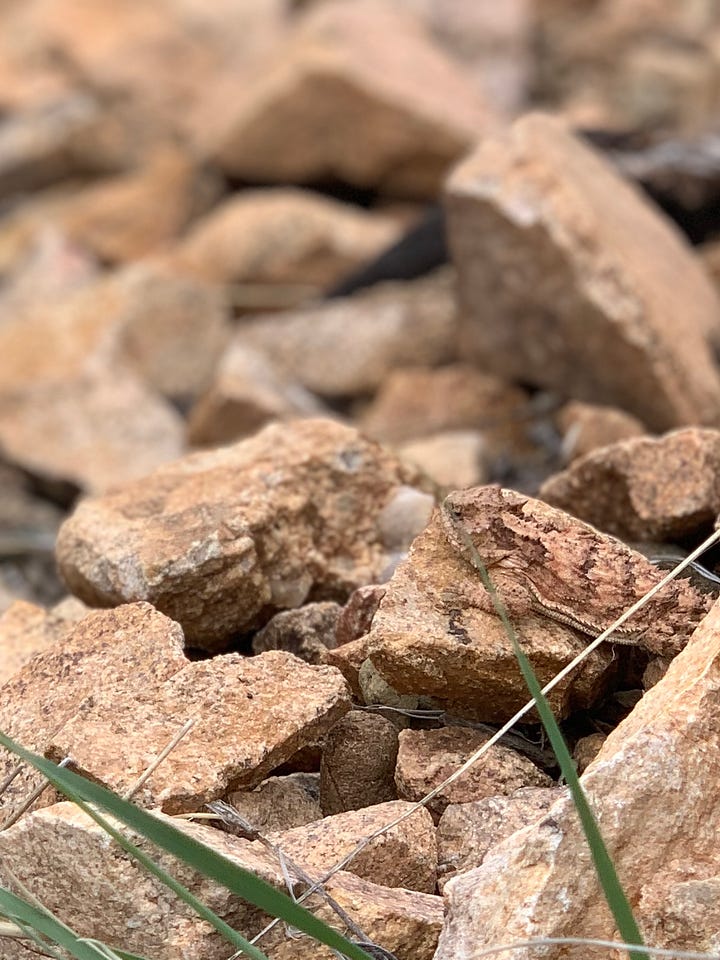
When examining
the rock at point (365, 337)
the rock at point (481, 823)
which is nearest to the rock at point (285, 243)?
the rock at point (365, 337)

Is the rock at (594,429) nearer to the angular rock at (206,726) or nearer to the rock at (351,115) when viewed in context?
the angular rock at (206,726)

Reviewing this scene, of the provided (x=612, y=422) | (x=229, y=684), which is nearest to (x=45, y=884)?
(x=229, y=684)

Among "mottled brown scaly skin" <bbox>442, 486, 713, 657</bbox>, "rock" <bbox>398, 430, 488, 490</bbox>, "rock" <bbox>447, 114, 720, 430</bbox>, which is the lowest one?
"rock" <bbox>398, 430, 488, 490</bbox>

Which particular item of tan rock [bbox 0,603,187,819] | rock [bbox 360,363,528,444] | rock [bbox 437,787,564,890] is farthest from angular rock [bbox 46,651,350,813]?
rock [bbox 360,363,528,444]

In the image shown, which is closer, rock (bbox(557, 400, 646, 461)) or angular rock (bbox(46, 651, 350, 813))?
angular rock (bbox(46, 651, 350, 813))

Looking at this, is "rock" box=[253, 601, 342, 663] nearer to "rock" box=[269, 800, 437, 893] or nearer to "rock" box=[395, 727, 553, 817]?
"rock" box=[395, 727, 553, 817]

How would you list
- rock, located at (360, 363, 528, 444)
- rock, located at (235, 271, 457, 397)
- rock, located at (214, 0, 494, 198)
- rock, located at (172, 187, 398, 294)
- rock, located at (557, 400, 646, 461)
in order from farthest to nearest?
rock, located at (214, 0, 494, 198) → rock, located at (172, 187, 398, 294) → rock, located at (235, 271, 457, 397) → rock, located at (360, 363, 528, 444) → rock, located at (557, 400, 646, 461)

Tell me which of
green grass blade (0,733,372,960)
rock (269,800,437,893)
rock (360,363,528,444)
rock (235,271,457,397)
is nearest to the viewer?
green grass blade (0,733,372,960)
